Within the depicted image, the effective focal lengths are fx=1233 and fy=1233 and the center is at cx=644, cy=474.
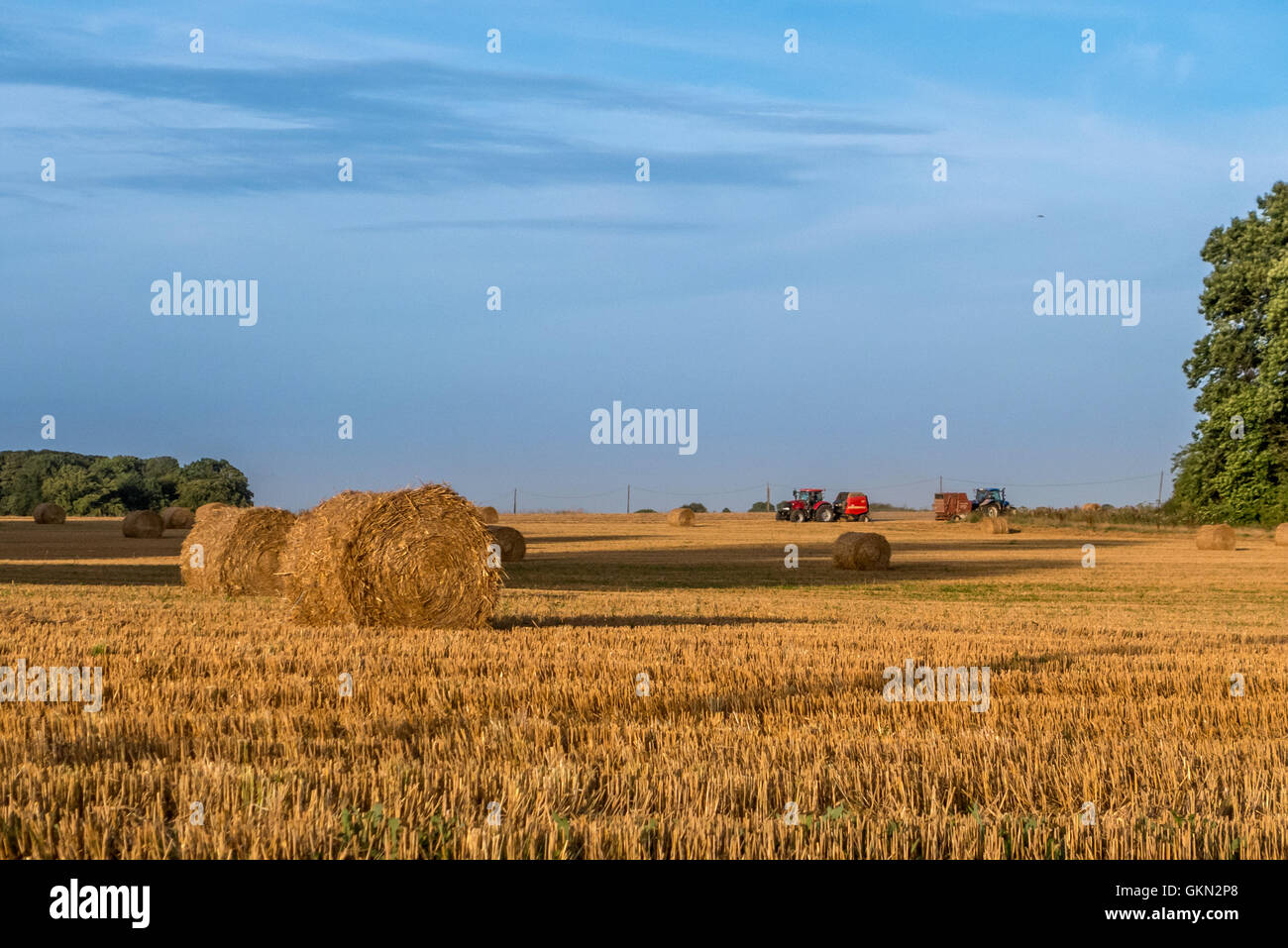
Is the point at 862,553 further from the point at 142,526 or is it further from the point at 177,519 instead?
the point at 177,519

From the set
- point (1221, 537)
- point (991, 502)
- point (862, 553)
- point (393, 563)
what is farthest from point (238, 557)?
point (991, 502)

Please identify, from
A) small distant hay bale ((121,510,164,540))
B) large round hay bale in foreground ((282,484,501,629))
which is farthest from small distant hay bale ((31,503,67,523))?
large round hay bale in foreground ((282,484,501,629))

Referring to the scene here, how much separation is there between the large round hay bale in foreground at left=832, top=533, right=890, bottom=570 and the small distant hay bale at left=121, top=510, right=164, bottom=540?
2743 cm

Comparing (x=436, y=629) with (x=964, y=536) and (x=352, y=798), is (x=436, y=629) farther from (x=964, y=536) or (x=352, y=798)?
(x=964, y=536)

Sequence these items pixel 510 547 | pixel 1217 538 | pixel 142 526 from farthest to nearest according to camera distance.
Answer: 1. pixel 142 526
2. pixel 1217 538
3. pixel 510 547

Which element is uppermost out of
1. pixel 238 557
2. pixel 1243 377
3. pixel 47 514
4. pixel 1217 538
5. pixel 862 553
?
pixel 1243 377

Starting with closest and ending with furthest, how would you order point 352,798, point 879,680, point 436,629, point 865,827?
point 865,827 < point 352,798 < point 879,680 < point 436,629

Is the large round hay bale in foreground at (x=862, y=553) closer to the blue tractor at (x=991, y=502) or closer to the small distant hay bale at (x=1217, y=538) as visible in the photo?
the small distant hay bale at (x=1217, y=538)

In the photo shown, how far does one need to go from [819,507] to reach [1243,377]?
22.9 m

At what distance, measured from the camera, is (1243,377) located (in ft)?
165

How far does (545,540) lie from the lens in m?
48.9

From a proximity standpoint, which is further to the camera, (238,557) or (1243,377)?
(1243,377)

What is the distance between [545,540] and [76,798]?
1695 inches
